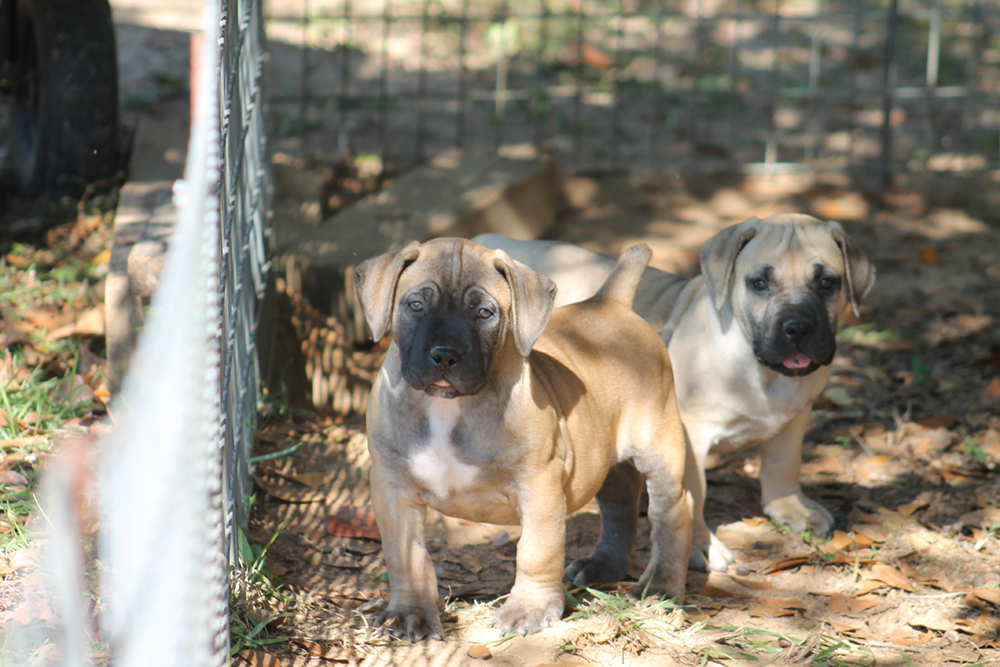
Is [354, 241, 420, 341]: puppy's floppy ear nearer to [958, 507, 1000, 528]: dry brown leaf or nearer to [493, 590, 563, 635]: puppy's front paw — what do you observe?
[493, 590, 563, 635]: puppy's front paw

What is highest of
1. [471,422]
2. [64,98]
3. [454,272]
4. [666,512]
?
[64,98]

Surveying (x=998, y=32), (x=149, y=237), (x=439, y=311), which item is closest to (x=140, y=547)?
(x=439, y=311)

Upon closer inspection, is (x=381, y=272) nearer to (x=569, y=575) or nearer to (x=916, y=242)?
(x=569, y=575)

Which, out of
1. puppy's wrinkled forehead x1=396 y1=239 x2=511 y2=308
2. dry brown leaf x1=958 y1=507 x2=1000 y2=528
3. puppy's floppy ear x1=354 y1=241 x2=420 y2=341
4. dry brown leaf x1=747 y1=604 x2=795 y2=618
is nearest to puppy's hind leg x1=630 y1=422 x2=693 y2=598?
dry brown leaf x1=747 y1=604 x2=795 y2=618

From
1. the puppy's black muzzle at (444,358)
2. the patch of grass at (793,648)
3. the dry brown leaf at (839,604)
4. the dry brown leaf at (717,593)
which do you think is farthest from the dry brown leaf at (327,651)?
the dry brown leaf at (839,604)

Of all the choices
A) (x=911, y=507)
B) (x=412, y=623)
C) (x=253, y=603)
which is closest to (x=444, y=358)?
(x=412, y=623)

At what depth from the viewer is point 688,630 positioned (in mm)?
3621

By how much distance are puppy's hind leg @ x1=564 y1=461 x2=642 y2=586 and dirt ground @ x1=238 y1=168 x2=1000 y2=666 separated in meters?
0.17

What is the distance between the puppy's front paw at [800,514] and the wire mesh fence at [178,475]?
2.39 meters

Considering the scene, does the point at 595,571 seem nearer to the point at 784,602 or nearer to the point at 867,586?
the point at 784,602

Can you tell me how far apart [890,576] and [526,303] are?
2.06m

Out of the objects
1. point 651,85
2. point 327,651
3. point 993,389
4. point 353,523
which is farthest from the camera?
point 651,85

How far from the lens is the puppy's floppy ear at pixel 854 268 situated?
14.4 ft

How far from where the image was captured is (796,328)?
4.13 meters
